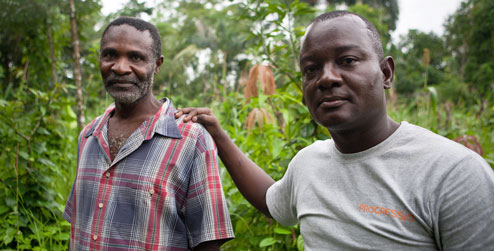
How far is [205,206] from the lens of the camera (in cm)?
156

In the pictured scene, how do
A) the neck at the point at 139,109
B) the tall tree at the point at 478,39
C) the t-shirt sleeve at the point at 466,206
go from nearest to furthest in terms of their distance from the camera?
1. the t-shirt sleeve at the point at 466,206
2. the neck at the point at 139,109
3. the tall tree at the point at 478,39

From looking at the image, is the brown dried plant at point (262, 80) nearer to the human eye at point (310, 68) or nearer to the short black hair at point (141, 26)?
the short black hair at point (141, 26)

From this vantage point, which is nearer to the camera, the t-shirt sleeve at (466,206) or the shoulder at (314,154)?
the t-shirt sleeve at (466,206)

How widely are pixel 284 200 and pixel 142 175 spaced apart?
0.59 metres

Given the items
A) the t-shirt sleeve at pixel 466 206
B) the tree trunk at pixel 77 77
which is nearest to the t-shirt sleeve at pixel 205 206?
the t-shirt sleeve at pixel 466 206

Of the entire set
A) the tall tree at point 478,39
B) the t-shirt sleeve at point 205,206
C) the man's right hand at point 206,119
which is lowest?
the t-shirt sleeve at point 205,206

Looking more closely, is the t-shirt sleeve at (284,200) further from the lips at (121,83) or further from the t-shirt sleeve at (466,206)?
the lips at (121,83)

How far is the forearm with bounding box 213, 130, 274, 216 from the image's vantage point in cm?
162

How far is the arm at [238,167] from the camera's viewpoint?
1.63m

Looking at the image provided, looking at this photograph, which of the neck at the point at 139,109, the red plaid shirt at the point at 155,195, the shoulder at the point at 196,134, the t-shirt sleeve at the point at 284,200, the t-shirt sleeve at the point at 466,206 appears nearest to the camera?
the t-shirt sleeve at the point at 466,206

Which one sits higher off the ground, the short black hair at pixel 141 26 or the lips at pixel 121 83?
the short black hair at pixel 141 26

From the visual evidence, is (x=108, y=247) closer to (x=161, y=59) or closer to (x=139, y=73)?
(x=139, y=73)

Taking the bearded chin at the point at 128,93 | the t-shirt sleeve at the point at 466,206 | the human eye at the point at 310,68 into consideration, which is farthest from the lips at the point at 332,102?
the bearded chin at the point at 128,93

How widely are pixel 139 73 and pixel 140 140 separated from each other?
11.6 inches
